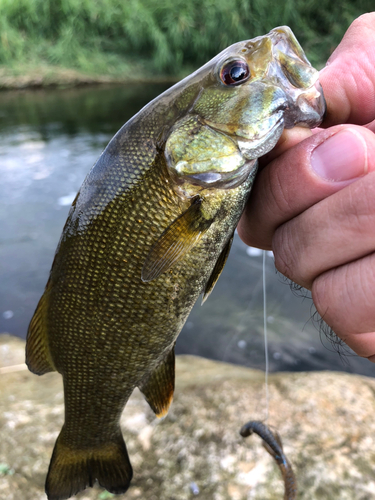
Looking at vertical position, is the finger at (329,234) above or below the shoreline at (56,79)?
above

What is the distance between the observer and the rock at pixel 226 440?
240 centimetres

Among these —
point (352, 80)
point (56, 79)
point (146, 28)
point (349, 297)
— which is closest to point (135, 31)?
point (146, 28)

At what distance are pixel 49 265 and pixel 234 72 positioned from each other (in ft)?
17.6

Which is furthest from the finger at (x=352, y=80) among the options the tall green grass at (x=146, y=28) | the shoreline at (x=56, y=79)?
the shoreline at (x=56, y=79)

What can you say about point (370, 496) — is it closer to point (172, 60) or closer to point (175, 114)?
point (175, 114)

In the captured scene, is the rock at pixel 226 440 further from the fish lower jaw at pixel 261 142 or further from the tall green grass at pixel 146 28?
the tall green grass at pixel 146 28

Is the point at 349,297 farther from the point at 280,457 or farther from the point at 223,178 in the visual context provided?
the point at 280,457

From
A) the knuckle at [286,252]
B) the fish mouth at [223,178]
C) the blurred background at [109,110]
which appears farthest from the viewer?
the blurred background at [109,110]

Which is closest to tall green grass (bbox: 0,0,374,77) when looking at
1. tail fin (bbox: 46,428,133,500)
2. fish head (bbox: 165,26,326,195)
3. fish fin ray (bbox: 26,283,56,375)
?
fish head (bbox: 165,26,326,195)

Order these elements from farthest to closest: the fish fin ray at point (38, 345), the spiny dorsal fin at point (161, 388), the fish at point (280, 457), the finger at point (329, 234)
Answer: the fish at point (280, 457) → the spiny dorsal fin at point (161, 388) → the fish fin ray at point (38, 345) → the finger at point (329, 234)

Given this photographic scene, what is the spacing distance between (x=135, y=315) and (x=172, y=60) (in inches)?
819

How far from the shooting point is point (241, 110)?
4.52 ft

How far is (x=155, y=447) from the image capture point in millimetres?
2715

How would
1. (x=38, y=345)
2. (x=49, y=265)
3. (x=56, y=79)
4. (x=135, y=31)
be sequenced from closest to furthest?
1. (x=38, y=345)
2. (x=49, y=265)
3. (x=56, y=79)
4. (x=135, y=31)
